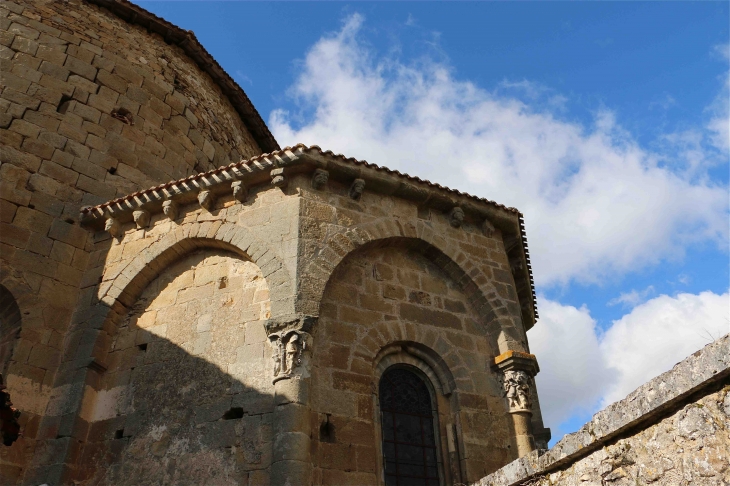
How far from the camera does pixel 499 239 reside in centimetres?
899

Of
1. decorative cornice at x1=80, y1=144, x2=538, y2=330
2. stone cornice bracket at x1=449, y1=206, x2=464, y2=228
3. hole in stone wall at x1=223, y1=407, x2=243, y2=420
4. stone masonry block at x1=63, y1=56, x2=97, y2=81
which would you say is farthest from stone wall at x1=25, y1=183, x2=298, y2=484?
stone masonry block at x1=63, y1=56, x2=97, y2=81

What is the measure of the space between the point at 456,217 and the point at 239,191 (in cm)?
307

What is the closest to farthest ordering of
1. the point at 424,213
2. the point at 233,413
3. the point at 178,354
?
the point at 233,413 → the point at 178,354 → the point at 424,213

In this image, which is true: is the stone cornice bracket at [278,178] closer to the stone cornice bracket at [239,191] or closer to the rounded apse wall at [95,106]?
the stone cornice bracket at [239,191]

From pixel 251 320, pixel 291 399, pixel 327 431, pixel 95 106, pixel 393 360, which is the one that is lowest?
pixel 327 431

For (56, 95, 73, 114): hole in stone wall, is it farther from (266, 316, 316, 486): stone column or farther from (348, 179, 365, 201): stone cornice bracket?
(266, 316, 316, 486): stone column

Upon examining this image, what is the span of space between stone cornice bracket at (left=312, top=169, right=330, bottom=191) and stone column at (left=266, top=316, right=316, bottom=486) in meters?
1.90

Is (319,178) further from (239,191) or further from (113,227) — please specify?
(113,227)

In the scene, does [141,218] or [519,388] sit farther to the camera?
[141,218]

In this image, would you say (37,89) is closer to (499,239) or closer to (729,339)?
(499,239)

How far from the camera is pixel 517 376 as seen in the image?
24.7 feet

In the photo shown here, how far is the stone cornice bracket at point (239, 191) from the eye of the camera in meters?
7.68

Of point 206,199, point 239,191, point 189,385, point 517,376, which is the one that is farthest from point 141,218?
point 517,376

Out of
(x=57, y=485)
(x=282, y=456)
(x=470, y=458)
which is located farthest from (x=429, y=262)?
(x=57, y=485)
